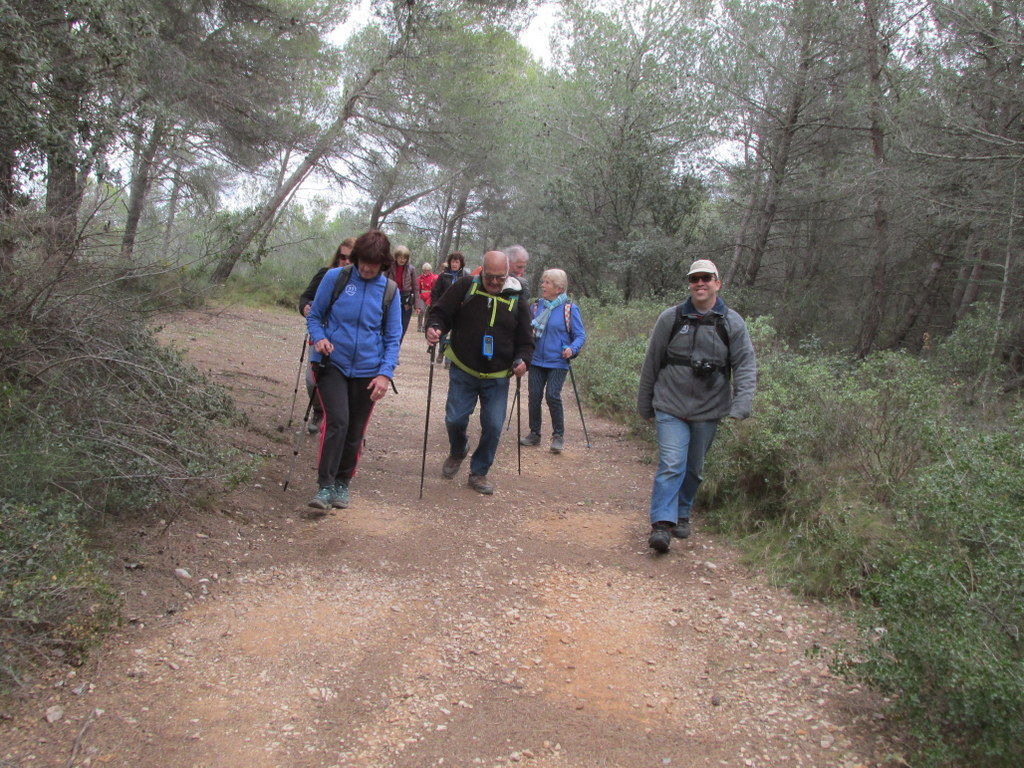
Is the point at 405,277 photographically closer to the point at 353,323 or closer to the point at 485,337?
the point at 485,337

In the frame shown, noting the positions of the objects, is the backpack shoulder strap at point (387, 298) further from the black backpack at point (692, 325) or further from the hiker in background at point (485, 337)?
the black backpack at point (692, 325)

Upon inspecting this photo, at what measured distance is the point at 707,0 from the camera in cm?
1723

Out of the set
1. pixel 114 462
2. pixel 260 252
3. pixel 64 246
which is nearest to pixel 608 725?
pixel 114 462

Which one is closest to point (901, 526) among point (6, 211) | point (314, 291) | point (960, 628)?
point (960, 628)

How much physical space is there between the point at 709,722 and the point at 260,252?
472 centimetres

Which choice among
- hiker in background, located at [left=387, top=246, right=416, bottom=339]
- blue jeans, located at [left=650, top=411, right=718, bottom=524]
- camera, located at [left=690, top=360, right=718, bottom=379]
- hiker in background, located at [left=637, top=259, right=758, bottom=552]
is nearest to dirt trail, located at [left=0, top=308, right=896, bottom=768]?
blue jeans, located at [left=650, top=411, right=718, bottom=524]

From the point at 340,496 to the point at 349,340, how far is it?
113cm

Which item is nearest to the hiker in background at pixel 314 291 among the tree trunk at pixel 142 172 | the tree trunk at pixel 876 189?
the tree trunk at pixel 142 172

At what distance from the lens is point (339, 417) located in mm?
4777

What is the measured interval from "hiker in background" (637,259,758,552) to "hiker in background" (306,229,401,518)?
6.00 feet

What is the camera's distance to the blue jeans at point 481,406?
5.76 meters

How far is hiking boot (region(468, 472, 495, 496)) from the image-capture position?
5820 millimetres

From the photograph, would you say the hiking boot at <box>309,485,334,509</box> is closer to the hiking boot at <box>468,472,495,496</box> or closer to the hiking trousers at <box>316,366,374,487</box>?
the hiking trousers at <box>316,366,374,487</box>

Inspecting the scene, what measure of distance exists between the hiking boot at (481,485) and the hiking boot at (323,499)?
52.2 inches
